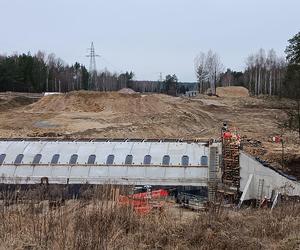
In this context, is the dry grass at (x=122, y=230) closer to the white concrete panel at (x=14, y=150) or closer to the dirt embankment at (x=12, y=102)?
the white concrete panel at (x=14, y=150)

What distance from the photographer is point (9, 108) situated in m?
72.8

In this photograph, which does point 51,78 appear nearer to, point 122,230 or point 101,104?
point 101,104

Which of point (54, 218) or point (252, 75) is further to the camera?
point (252, 75)

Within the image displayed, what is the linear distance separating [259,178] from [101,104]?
43.0m

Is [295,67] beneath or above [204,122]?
above

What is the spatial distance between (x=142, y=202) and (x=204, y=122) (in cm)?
4617

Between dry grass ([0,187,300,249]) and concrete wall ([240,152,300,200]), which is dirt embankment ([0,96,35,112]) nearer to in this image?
concrete wall ([240,152,300,200])

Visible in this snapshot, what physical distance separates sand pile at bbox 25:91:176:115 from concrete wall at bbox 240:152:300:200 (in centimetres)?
3719

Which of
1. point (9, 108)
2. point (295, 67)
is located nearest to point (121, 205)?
point (295, 67)

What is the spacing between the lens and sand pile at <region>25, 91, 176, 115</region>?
2493 inches

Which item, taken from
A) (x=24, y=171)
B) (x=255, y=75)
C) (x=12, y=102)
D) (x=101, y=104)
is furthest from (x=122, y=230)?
(x=255, y=75)

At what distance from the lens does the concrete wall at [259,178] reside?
914 inches

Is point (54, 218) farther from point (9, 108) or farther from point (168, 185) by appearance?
point (9, 108)

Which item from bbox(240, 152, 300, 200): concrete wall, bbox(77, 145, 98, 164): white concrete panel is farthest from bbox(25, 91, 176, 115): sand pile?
bbox(240, 152, 300, 200): concrete wall
